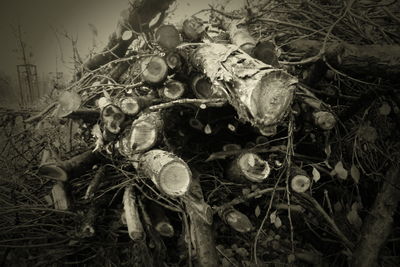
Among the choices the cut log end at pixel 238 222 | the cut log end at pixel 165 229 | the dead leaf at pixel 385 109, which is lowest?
the cut log end at pixel 165 229

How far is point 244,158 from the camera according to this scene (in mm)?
1853

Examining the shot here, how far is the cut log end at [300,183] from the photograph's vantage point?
176 centimetres

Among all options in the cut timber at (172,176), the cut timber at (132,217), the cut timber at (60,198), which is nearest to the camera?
the cut timber at (172,176)

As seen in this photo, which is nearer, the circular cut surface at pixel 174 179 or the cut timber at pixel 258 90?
the cut timber at pixel 258 90

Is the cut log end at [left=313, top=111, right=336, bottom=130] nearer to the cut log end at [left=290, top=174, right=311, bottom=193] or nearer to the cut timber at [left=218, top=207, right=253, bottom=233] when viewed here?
the cut log end at [left=290, top=174, right=311, bottom=193]

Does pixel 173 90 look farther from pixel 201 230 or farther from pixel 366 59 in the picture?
pixel 366 59

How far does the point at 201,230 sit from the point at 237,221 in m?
0.33

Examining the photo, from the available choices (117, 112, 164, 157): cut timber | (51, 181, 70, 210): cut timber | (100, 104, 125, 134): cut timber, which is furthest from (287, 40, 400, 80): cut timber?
(51, 181, 70, 210): cut timber

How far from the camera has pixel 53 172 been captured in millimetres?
1908

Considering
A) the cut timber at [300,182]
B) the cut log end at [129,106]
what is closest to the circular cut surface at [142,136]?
the cut log end at [129,106]

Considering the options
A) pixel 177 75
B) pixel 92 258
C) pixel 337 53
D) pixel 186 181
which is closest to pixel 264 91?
pixel 186 181

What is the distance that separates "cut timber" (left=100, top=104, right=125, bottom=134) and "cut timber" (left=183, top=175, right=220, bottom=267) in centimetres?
81

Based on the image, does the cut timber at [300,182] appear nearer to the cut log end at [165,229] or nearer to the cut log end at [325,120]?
the cut log end at [325,120]

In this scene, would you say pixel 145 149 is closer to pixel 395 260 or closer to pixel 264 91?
pixel 264 91
